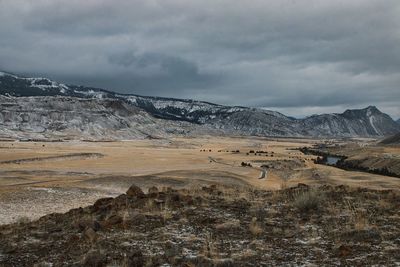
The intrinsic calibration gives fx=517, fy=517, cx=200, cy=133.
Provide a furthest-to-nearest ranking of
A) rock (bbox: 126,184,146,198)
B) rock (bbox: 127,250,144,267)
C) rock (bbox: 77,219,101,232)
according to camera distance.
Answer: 1. rock (bbox: 126,184,146,198)
2. rock (bbox: 77,219,101,232)
3. rock (bbox: 127,250,144,267)

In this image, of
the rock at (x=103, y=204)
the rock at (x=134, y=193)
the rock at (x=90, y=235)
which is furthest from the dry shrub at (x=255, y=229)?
the rock at (x=134, y=193)

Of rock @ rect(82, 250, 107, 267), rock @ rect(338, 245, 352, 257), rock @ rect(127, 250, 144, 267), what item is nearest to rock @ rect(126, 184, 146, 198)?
rock @ rect(127, 250, 144, 267)

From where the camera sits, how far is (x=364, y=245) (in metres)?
12.3

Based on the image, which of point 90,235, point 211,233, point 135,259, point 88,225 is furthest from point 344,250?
point 88,225

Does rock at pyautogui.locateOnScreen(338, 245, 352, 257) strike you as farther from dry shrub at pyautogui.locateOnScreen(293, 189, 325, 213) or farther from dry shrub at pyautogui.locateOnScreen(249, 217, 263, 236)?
dry shrub at pyautogui.locateOnScreen(293, 189, 325, 213)

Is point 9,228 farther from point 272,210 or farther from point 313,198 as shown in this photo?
point 313,198

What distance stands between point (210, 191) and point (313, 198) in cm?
636

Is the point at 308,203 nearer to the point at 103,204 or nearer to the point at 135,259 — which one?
the point at 103,204

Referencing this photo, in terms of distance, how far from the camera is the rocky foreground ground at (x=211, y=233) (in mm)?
11641

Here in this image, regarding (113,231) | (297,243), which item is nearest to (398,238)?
(297,243)

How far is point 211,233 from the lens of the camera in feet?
46.3

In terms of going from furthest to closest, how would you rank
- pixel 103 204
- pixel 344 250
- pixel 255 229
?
pixel 103 204 < pixel 255 229 < pixel 344 250

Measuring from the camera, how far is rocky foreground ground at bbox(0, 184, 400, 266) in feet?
38.2

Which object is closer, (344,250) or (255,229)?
(344,250)
